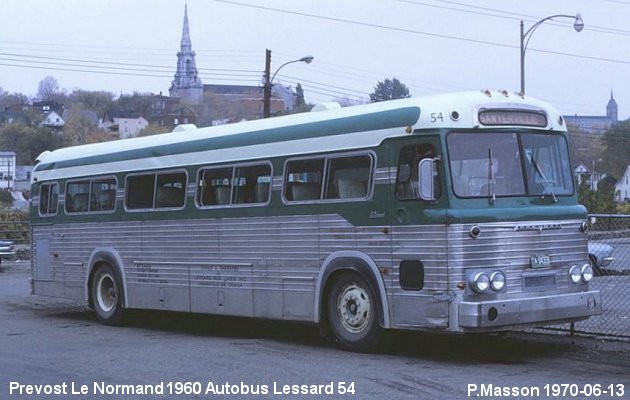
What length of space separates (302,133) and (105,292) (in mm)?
5554

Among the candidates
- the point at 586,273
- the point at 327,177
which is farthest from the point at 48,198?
the point at 586,273

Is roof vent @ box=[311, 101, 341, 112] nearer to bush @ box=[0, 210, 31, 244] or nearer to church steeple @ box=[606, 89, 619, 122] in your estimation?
bush @ box=[0, 210, 31, 244]

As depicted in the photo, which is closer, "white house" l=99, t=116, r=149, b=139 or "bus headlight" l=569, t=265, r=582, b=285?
"bus headlight" l=569, t=265, r=582, b=285

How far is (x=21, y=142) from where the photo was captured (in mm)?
94375

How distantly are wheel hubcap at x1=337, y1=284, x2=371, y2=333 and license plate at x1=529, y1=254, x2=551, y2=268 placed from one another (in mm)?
1961

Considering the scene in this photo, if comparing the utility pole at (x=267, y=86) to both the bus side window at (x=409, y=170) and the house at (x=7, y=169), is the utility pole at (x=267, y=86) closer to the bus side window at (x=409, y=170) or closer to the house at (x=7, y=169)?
the bus side window at (x=409, y=170)

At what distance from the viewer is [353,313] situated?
432 inches

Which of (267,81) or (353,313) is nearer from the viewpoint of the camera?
(353,313)

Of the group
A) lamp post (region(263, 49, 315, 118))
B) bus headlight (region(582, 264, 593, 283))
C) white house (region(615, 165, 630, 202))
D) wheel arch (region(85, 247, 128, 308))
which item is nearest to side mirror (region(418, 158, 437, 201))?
bus headlight (region(582, 264, 593, 283))

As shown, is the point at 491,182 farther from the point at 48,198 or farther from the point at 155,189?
the point at 48,198

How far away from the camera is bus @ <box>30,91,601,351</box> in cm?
991

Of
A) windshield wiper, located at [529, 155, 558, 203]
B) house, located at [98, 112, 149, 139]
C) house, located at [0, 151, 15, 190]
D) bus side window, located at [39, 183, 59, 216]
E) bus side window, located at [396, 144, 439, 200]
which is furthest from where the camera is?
house, located at [0, 151, 15, 190]

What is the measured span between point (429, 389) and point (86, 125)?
9018 cm

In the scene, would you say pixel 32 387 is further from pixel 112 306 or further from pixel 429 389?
pixel 112 306
